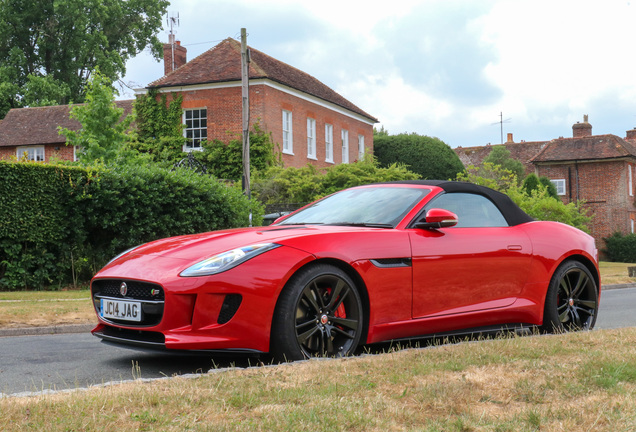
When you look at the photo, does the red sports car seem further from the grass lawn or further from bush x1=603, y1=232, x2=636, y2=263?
bush x1=603, y1=232, x2=636, y2=263

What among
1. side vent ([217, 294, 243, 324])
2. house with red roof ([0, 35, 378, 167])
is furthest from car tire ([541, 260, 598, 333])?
house with red roof ([0, 35, 378, 167])

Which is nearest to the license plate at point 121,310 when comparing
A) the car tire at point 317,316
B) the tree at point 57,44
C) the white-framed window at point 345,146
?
the car tire at point 317,316

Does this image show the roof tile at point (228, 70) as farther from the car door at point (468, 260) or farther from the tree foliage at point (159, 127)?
the car door at point (468, 260)

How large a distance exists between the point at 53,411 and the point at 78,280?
1246 cm

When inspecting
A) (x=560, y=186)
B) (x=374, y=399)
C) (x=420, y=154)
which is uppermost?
(x=420, y=154)

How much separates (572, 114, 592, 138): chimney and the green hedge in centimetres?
4673

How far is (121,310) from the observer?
5660 mm

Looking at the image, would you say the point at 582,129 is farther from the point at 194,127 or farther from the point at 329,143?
the point at 194,127

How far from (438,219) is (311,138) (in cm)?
3136

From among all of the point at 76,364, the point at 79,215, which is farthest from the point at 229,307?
the point at 79,215

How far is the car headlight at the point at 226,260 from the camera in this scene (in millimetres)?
5281

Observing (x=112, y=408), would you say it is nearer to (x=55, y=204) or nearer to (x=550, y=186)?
(x=55, y=204)

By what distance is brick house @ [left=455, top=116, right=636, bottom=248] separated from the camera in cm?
5291

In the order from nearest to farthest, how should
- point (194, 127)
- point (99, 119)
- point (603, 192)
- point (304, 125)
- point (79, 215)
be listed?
point (79, 215) < point (99, 119) < point (194, 127) < point (304, 125) < point (603, 192)
